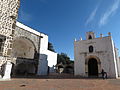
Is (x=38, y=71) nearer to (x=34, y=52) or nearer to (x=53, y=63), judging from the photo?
(x=34, y=52)

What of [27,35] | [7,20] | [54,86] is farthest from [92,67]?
[7,20]

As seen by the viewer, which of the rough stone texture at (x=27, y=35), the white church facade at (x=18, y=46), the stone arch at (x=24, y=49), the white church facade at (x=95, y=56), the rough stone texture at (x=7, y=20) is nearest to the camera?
the white church facade at (x=18, y=46)

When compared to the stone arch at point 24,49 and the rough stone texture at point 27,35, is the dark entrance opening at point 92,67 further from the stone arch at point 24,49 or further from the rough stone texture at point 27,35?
the stone arch at point 24,49

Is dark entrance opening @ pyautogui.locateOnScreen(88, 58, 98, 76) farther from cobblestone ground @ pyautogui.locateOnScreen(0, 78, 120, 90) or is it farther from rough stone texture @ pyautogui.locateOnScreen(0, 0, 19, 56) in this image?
rough stone texture @ pyautogui.locateOnScreen(0, 0, 19, 56)

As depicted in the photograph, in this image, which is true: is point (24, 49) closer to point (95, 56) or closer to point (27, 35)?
point (27, 35)

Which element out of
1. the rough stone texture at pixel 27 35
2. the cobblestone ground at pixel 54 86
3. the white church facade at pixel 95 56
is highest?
the rough stone texture at pixel 27 35

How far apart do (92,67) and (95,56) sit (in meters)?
2.23

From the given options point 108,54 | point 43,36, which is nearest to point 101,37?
point 108,54

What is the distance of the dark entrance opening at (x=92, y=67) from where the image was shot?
17.5 meters

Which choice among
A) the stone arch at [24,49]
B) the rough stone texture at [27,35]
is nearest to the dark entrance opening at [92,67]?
the rough stone texture at [27,35]

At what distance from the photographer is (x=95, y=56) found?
17234 mm

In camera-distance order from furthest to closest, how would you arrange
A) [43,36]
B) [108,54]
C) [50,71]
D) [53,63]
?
1. [53,63]
2. [50,71]
3. [43,36]
4. [108,54]

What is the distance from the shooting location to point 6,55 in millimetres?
10906

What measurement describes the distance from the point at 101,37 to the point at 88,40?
2363 mm
